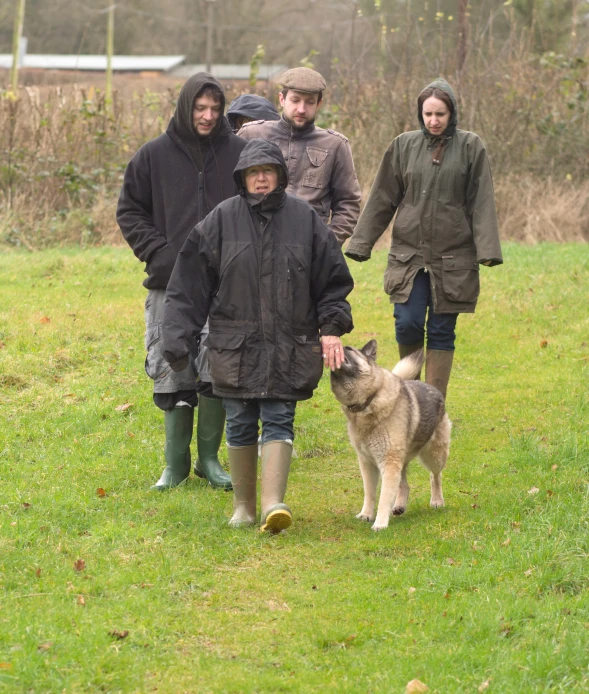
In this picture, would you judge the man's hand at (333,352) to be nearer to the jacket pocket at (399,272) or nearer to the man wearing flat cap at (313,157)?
the man wearing flat cap at (313,157)

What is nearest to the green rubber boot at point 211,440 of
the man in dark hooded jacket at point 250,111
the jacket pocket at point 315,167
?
the jacket pocket at point 315,167

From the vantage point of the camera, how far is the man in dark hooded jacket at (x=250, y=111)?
7703 millimetres

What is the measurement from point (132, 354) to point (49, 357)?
0.78m

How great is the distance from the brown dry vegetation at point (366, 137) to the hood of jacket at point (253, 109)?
7992 millimetres

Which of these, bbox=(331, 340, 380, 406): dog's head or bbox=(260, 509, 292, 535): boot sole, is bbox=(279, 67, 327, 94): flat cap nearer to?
bbox=(331, 340, 380, 406): dog's head

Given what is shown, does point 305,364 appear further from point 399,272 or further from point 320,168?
point 320,168

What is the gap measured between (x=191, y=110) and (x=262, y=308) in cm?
134

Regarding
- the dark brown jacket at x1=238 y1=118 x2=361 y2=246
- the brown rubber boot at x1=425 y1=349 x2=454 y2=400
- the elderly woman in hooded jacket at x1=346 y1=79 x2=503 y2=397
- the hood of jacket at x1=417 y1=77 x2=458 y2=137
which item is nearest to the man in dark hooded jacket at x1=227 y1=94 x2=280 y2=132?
the dark brown jacket at x1=238 y1=118 x2=361 y2=246

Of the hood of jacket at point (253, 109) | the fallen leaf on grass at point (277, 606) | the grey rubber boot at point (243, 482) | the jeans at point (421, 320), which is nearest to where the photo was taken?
the fallen leaf on grass at point (277, 606)

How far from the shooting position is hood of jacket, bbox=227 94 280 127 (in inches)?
303

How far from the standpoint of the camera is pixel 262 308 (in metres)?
5.11

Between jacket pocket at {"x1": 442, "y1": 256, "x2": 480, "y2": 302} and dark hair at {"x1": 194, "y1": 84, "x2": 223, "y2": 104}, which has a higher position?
dark hair at {"x1": 194, "y1": 84, "x2": 223, "y2": 104}

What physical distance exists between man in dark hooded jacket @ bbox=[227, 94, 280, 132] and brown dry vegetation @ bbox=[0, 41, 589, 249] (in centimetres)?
798

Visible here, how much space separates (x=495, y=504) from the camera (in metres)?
5.73
